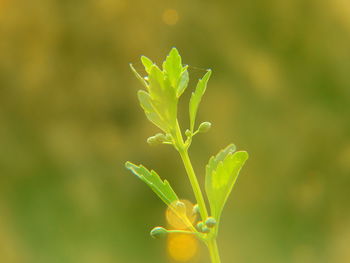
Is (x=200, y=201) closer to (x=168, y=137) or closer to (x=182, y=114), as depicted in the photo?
(x=168, y=137)

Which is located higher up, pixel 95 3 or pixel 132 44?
pixel 95 3

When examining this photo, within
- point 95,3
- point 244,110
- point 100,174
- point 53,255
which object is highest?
point 95,3

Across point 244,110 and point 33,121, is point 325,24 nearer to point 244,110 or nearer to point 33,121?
point 244,110

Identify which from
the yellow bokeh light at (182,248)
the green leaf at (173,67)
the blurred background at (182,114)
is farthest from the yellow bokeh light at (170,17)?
the green leaf at (173,67)

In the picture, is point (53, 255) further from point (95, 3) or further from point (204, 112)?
point (95, 3)

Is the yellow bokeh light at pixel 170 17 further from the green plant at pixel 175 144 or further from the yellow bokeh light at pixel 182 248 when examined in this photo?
the green plant at pixel 175 144

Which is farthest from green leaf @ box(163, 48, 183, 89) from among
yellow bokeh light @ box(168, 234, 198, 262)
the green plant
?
yellow bokeh light @ box(168, 234, 198, 262)

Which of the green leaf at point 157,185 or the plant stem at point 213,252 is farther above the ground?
the green leaf at point 157,185

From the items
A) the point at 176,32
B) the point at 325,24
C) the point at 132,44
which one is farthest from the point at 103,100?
the point at 325,24
